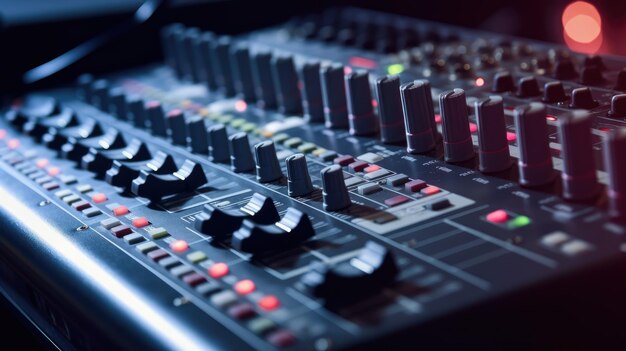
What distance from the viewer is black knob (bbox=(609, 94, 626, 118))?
4.33ft

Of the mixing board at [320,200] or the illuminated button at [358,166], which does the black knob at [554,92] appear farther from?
the illuminated button at [358,166]

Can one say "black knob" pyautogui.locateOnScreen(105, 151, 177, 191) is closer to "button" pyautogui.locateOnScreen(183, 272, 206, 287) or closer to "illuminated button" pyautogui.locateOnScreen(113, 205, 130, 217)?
"illuminated button" pyautogui.locateOnScreen(113, 205, 130, 217)

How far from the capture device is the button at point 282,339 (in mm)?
856

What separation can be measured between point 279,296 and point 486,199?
33 cm

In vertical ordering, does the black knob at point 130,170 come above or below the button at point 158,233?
above

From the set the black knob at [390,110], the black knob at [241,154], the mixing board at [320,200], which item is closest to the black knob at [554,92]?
the mixing board at [320,200]

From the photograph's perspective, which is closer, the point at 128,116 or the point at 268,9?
the point at 128,116

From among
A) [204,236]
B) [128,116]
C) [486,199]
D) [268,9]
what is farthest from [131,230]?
[268,9]

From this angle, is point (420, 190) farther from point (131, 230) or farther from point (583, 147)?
point (131, 230)

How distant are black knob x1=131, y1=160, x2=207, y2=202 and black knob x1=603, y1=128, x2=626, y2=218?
2.17ft

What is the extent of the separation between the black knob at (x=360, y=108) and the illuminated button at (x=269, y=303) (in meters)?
0.65

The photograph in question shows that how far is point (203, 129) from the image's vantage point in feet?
5.41

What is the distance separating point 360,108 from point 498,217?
0.52 m

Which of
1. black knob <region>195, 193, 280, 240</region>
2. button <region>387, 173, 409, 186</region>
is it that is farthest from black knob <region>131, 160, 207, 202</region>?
button <region>387, 173, 409, 186</region>
